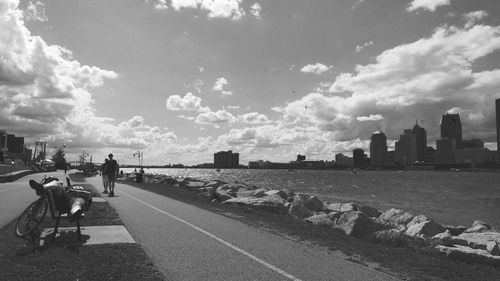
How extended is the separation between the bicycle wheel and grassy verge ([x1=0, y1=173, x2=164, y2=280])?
0.90 ft

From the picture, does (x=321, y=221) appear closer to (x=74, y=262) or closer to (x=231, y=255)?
(x=231, y=255)

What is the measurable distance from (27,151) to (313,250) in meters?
172

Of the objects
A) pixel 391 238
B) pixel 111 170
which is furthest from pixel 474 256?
pixel 111 170

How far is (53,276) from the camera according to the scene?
6.24 m

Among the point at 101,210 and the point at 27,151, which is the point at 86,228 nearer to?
the point at 101,210

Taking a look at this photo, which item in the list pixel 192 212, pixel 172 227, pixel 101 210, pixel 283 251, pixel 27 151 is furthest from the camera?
pixel 27 151

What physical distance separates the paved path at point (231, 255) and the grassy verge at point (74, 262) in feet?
→ 1.40

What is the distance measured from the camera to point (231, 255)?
825cm

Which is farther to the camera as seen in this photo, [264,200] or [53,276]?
[264,200]

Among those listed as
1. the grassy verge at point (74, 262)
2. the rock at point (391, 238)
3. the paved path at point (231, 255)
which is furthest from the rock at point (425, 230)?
the grassy verge at point (74, 262)

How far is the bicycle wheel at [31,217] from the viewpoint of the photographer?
28.1 feet

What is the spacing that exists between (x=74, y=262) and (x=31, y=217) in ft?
7.24

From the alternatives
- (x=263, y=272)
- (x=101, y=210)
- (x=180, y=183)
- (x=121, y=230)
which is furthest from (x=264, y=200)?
(x=180, y=183)

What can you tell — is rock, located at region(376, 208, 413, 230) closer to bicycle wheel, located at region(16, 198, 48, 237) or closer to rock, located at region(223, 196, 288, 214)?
rock, located at region(223, 196, 288, 214)
